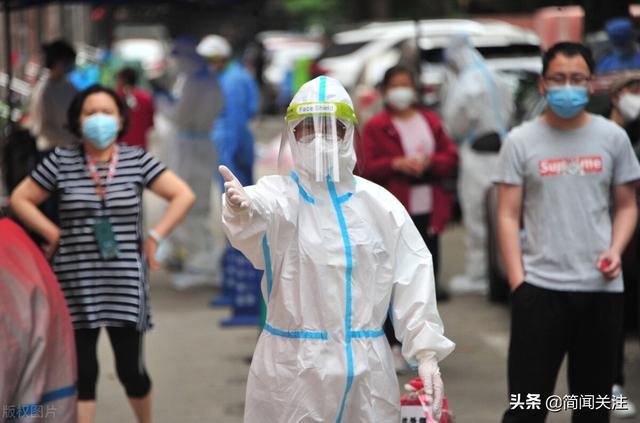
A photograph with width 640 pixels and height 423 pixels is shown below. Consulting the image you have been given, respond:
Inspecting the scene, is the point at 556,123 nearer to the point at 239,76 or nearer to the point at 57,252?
the point at 57,252

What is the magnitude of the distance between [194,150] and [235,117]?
3.55ft

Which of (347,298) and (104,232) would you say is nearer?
(347,298)

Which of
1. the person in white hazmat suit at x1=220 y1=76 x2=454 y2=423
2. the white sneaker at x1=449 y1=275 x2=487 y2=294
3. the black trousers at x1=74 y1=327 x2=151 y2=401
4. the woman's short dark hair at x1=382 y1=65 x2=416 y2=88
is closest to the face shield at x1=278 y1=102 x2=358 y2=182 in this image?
the person in white hazmat suit at x1=220 y1=76 x2=454 y2=423

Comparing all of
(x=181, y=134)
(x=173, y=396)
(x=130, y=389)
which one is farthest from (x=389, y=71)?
(x=181, y=134)

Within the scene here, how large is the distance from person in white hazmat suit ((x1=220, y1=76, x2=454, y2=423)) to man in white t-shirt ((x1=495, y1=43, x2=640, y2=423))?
1.20 meters

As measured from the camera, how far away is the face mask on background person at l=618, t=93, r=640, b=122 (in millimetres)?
7734

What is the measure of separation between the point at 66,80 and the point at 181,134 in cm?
196

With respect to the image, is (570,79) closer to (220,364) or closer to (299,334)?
(299,334)

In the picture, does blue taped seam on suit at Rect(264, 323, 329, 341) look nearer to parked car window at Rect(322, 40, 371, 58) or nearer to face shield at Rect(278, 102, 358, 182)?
face shield at Rect(278, 102, 358, 182)

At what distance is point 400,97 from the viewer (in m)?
8.10

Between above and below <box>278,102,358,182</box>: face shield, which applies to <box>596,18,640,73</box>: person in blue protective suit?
above

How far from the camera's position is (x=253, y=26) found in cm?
3625

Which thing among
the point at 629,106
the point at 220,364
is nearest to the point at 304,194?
the point at 629,106

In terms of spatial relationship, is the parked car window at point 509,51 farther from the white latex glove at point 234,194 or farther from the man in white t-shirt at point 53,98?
the white latex glove at point 234,194
